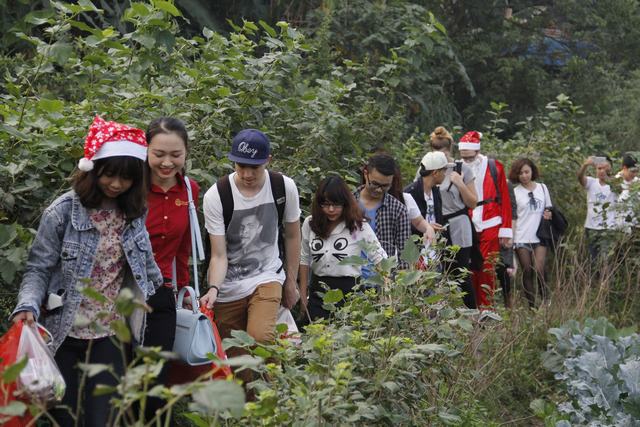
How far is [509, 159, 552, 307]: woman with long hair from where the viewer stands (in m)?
11.4

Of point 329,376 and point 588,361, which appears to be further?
point 588,361

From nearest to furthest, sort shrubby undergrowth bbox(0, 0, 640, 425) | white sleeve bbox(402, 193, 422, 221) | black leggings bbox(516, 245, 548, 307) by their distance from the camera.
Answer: shrubby undergrowth bbox(0, 0, 640, 425) < white sleeve bbox(402, 193, 422, 221) < black leggings bbox(516, 245, 548, 307)

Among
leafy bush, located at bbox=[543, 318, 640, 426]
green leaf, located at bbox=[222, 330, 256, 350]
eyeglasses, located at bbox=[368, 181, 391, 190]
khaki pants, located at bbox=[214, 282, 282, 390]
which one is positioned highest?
eyeglasses, located at bbox=[368, 181, 391, 190]

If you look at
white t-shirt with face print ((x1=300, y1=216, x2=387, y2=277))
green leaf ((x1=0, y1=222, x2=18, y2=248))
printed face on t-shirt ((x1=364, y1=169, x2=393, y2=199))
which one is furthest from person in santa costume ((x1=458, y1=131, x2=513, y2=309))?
green leaf ((x1=0, y1=222, x2=18, y2=248))

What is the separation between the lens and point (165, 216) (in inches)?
213

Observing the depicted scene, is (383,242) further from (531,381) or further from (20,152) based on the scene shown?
(20,152)

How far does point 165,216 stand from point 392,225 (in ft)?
8.23

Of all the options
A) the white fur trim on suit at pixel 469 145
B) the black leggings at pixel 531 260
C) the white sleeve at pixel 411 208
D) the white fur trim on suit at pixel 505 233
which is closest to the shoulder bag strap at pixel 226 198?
the white sleeve at pixel 411 208

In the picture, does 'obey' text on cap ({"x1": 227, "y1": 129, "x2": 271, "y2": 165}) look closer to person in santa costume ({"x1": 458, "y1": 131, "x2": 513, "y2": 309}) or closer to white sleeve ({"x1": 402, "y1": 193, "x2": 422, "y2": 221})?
white sleeve ({"x1": 402, "y1": 193, "x2": 422, "y2": 221})

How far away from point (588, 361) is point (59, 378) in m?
3.91

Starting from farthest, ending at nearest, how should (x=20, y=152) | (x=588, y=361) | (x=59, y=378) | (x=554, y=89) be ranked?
(x=554, y=89)
(x=588, y=361)
(x=20, y=152)
(x=59, y=378)

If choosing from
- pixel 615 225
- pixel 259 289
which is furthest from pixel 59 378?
pixel 615 225

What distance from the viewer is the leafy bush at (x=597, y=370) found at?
6.56 m

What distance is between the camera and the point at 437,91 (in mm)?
18453
